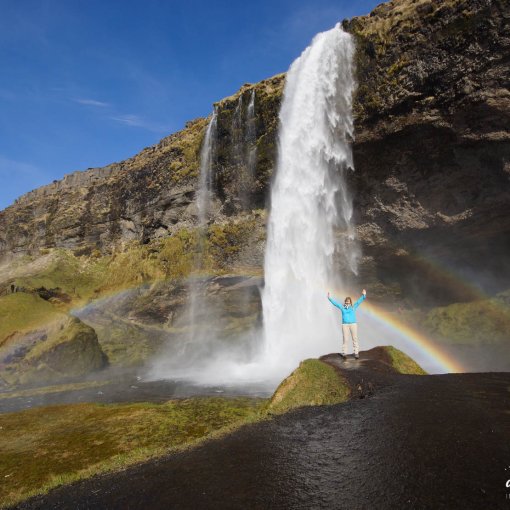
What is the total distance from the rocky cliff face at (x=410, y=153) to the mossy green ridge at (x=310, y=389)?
773 inches

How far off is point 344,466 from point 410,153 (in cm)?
2426

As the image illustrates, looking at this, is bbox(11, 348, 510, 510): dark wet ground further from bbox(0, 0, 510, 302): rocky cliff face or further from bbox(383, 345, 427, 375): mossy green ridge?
bbox(0, 0, 510, 302): rocky cliff face

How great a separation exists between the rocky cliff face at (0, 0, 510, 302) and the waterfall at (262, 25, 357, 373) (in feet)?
4.09

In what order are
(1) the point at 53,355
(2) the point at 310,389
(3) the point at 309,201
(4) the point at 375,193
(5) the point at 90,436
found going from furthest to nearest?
(3) the point at 309,201 → (4) the point at 375,193 → (1) the point at 53,355 → (2) the point at 310,389 → (5) the point at 90,436

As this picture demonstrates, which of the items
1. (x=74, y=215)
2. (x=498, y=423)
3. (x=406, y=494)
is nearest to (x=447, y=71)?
(x=498, y=423)

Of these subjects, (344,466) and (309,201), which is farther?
(309,201)

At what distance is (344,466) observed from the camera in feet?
18.5

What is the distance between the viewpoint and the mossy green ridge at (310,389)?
924 centimetres

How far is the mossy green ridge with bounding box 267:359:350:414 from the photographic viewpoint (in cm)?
924

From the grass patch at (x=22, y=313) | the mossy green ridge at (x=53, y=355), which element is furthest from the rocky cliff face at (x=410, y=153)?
the mossy green ridge at (x=53, y=355)

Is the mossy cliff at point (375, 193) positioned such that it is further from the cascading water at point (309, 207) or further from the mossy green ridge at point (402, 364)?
the mossy green ridge at point (402, 364)

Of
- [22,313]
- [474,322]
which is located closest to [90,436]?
[22,313]

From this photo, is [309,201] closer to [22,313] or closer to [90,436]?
[90,436]

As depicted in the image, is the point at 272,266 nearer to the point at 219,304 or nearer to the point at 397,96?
the point at 219,304
